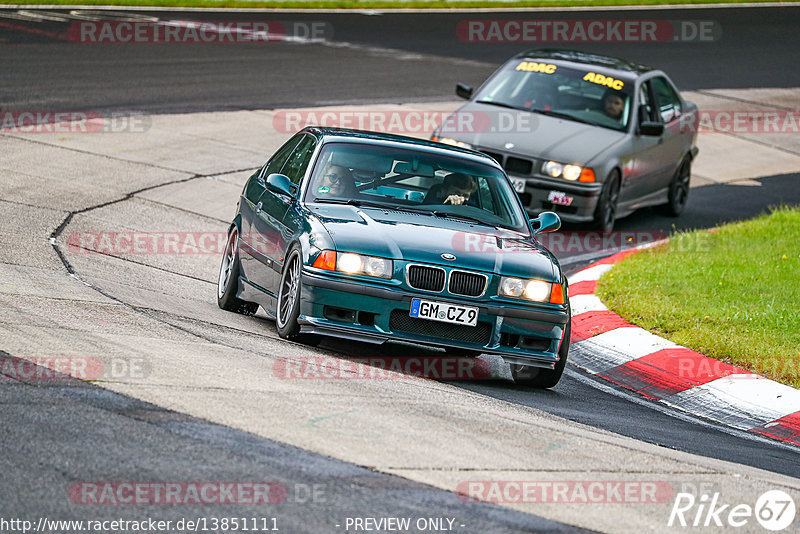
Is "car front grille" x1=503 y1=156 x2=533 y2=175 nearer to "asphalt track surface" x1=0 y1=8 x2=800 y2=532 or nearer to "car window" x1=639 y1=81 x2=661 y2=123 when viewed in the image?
"asphalt track surface" x1=0 y1=8 x2=800 y2=532

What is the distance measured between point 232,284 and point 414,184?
5.02 ft

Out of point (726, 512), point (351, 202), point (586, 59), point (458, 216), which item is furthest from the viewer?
point (586, 59)

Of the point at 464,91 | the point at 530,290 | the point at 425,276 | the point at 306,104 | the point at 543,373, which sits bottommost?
the point at 543,373

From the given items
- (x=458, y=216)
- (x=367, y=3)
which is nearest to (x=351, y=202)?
(x=458, y=216)

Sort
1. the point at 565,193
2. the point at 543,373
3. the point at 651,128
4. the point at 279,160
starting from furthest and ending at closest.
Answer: the point at 651,128 → the point at 565,193 → the point at 279,160 → the point at 543,373

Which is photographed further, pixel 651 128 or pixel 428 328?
pixel 651 128

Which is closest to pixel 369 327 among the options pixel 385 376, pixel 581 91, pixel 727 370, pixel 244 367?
pixel 385 376

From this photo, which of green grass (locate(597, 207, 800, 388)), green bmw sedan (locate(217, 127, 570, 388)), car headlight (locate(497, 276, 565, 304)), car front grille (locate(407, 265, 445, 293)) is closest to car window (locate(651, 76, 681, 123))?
green grass (locate(597, 207, 800, 388))

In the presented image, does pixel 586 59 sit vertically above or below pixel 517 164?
above

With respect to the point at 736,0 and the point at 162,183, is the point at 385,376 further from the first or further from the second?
the point at 736,0

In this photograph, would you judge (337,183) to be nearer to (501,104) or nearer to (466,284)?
(466,284)

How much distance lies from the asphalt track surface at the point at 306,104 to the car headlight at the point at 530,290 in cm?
59

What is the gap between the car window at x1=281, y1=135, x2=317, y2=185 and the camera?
9.03 meters

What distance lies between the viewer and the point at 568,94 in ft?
48.5
